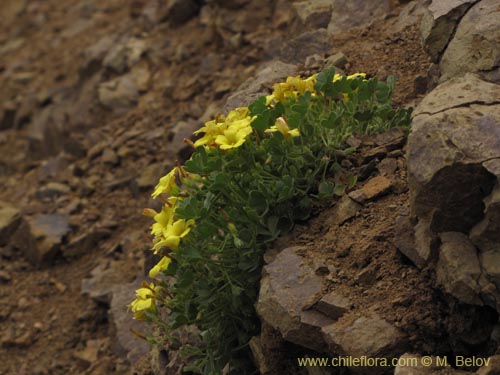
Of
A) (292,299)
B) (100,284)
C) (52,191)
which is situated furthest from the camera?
(52,191)

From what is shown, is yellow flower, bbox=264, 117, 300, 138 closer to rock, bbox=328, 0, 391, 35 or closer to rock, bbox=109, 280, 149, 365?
rock, bbox=109, 280, 149, 365

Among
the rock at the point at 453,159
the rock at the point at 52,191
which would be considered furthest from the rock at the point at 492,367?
the rock at the point at 52,191

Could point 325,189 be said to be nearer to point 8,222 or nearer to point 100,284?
point 100,284

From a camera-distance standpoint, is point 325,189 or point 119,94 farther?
point 119,94

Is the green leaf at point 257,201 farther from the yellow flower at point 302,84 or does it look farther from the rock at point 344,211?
the yellow flower at point 302,84

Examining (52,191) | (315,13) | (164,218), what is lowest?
(52,191)

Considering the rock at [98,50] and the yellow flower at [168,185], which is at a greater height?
the yellow flower at [168,185]

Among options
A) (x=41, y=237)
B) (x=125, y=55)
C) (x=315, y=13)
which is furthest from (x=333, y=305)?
(x=125, y=55)
